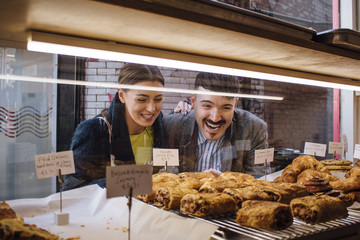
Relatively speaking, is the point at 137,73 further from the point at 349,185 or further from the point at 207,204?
the point at 349,185

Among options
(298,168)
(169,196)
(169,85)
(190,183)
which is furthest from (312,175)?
(169,85)

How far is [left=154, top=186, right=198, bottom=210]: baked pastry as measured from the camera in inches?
72.9

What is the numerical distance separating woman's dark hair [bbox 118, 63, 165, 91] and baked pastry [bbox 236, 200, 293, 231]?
2.01 meters

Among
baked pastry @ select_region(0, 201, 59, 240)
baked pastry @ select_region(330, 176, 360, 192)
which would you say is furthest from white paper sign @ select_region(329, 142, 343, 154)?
baked pastry @ select_region(0, 201, 59, 240)

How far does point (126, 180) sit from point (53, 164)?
0.67 metres

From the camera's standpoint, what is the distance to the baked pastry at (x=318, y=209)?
1694 millimetres

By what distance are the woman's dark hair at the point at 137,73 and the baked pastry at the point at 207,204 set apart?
5.77 ft

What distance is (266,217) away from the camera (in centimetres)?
154

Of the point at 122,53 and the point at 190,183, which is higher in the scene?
the point at 122,53

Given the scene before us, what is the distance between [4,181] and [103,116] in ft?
3.28

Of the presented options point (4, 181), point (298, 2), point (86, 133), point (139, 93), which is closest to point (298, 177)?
point (139, 93)

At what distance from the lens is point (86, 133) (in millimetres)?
3061

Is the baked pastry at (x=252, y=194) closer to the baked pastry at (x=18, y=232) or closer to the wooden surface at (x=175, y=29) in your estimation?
the wooden surface at (x=175, y=29)

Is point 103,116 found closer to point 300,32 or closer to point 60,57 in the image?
point 60,57
